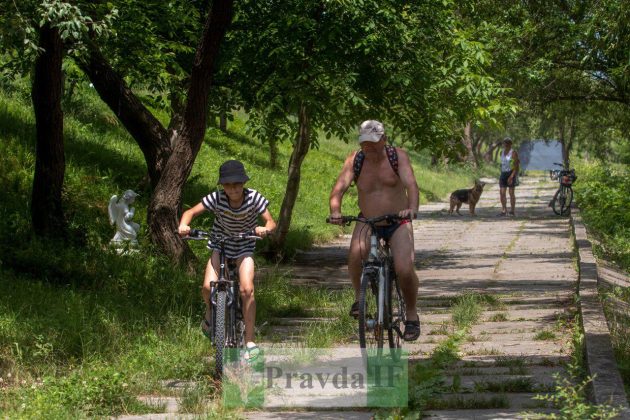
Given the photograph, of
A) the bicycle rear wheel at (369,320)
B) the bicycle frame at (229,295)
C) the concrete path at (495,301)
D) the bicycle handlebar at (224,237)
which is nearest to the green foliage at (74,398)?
the bicycle frame at (229,295)

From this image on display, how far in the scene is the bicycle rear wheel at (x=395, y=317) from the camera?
8555 mm

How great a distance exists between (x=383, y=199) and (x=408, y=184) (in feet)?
1.00

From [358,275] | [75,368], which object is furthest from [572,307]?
[75,368]

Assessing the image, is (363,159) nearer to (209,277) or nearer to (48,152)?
(209,277)

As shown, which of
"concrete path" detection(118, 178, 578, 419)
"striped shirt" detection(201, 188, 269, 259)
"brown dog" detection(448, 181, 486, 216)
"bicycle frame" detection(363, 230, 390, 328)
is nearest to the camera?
"concrete path" detection(118, 178, 578, 419)

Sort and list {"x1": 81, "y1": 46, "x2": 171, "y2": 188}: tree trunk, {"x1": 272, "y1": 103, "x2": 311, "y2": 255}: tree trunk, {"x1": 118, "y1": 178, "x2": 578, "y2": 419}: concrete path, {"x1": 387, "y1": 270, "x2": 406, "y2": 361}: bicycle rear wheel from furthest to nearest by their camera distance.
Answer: {"x1": 272, "y1": 103, "x2": 311, "y2": 255}: tree trunk, {"x1": 81, "y1": 46, "x2": 171, "y2": 188}: tree trunk, {"x1": 387, "y1": 270, "x2": 406, "y2": 361}: bicycle rear wheel, {"x1": 118, "y1": 178, "x2": 578, "y2": 419}: concrete path

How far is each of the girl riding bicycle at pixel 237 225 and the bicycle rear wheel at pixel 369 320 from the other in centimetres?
76

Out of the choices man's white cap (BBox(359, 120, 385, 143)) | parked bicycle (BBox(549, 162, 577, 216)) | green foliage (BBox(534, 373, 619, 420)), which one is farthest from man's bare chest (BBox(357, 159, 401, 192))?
parked bicycle (BBox(549, 162, 577, 216))

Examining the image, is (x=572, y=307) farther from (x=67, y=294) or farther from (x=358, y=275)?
(x=67, y=294)

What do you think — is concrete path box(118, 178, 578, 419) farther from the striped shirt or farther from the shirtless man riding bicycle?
the striped shirt

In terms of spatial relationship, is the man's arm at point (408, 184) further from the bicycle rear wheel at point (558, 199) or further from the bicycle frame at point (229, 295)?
the bicycle rear wheel at point (558, 199)

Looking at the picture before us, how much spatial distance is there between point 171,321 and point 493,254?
10.1m

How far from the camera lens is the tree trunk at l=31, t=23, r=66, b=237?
1336cm

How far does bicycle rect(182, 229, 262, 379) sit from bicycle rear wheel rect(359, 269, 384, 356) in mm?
838
